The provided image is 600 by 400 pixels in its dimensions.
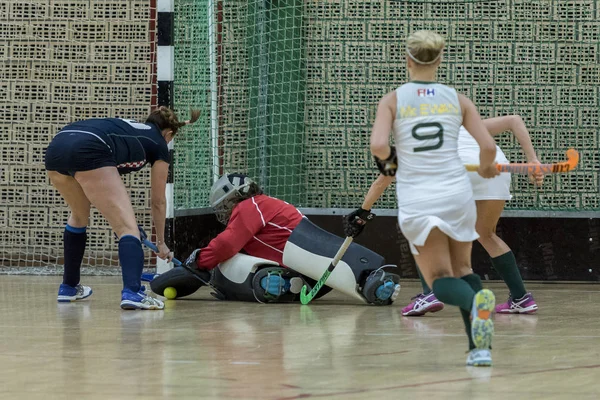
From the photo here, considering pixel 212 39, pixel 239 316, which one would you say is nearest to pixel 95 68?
pixel 212 39

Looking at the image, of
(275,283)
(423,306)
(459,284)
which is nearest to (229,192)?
(275,283)

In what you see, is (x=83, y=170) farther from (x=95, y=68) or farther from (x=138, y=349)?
(x=95, y=68)

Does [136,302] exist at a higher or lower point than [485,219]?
lower

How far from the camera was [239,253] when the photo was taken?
285 inches

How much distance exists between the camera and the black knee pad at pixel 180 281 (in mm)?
7324

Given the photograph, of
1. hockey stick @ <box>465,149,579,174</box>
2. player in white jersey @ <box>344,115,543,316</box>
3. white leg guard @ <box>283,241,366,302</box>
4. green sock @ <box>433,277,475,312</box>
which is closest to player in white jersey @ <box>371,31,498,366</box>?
green sock @ <box>433,277,475,312</box>

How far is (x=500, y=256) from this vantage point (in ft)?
21.1

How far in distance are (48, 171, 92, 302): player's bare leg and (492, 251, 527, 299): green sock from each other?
2.59 m

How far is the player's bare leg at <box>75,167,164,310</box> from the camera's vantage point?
6.72 metres

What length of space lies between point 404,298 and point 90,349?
2991 millimetres

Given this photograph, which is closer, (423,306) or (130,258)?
(423,306)

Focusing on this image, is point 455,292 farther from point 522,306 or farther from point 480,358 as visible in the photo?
point 522,306

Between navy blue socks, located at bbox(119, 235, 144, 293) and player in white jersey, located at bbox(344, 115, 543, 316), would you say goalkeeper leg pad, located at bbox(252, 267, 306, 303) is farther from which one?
player in white jersey, located at bbox(344, 115, 543, 316)

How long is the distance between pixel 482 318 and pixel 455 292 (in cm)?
18
